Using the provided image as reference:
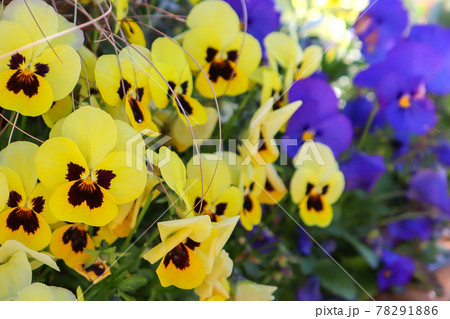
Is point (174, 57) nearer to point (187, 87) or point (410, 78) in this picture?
point (187, 87)

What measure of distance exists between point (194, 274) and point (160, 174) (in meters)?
0.07

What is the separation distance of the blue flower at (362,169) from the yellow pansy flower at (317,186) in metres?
0.20

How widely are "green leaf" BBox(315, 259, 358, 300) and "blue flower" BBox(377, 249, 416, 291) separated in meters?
0.05

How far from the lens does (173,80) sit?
14.7 inches

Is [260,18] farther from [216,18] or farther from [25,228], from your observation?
[25,228]

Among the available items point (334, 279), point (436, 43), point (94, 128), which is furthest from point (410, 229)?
point (94, 128)

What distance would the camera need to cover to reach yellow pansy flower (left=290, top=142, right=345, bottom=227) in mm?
446

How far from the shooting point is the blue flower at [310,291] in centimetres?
64

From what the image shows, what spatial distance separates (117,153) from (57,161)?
1.5 inches

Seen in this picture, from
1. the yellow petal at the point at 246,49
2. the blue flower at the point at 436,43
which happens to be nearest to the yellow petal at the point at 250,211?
the yellow petal at the point at 246,49

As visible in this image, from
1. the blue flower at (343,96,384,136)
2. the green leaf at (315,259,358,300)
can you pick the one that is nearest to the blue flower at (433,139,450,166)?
the blue flower at (343,96,384,136)

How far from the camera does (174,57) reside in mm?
378

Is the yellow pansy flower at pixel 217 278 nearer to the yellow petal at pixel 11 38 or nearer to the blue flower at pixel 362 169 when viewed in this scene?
the yellow petal at pixel 11 38
